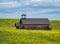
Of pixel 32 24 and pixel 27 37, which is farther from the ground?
pixel 27 37

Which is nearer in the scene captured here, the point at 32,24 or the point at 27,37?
the point at 27,37

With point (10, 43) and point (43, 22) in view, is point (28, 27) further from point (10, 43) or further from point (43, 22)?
point (10, 43)

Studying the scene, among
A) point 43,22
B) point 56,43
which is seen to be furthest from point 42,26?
point 56,43

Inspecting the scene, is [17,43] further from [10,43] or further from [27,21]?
[27,21]

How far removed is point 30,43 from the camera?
26.8 metres

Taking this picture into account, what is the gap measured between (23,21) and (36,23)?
4292 millimetres

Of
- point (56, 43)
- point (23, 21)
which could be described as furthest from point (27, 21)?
point (56, 43)

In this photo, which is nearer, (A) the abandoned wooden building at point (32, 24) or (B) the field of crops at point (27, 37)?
(B) the field of crops at point (27, 37)

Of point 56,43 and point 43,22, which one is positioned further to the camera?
point 43,22

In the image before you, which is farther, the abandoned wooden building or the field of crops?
the abandoned wooden building

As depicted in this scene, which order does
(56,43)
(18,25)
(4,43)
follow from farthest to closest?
(18,25) < (56,43) < (4,43)

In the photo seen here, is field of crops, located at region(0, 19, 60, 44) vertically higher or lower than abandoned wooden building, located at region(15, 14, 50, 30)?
higher

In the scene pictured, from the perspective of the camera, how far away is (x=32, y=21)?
73.9 meters

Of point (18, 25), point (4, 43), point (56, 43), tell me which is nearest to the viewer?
point (4, 43)
